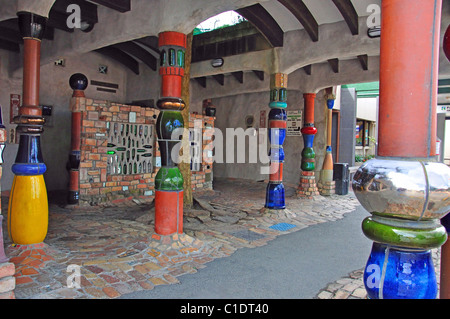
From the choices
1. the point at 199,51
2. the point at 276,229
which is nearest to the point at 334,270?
the point at 276,229

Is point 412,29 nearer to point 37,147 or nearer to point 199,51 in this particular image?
point 37,147

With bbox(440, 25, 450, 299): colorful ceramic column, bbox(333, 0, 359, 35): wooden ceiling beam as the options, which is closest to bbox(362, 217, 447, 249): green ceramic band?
bbox(440, 25, 450, 299): colorful ceramic column

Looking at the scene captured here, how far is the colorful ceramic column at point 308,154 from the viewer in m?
8.51

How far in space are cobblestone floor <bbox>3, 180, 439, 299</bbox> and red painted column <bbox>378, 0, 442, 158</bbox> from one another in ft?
7.31

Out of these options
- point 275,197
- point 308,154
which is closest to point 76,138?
point 275,197

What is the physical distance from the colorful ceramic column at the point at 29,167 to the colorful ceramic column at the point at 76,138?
10.1 feet

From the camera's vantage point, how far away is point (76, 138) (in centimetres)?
689

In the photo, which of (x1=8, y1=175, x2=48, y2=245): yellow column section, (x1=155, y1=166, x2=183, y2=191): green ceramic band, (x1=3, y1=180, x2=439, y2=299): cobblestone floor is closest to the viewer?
(x1=3, y1=180, x2=439, y2=299): cobblestone floor

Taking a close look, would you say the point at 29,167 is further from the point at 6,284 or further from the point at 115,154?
the point at 115,154

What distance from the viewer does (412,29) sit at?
50.7 inches

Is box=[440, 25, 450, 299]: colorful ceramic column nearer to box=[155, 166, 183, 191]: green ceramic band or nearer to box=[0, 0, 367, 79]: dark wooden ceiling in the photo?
box=[155, 166, 183, 191]: green ceramic band

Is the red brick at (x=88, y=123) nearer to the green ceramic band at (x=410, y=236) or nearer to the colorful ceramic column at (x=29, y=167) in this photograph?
the colorful ceramic column at (x=29, y=167)

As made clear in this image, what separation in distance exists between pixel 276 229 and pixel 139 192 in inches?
146

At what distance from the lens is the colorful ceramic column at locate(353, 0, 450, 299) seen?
122cm
